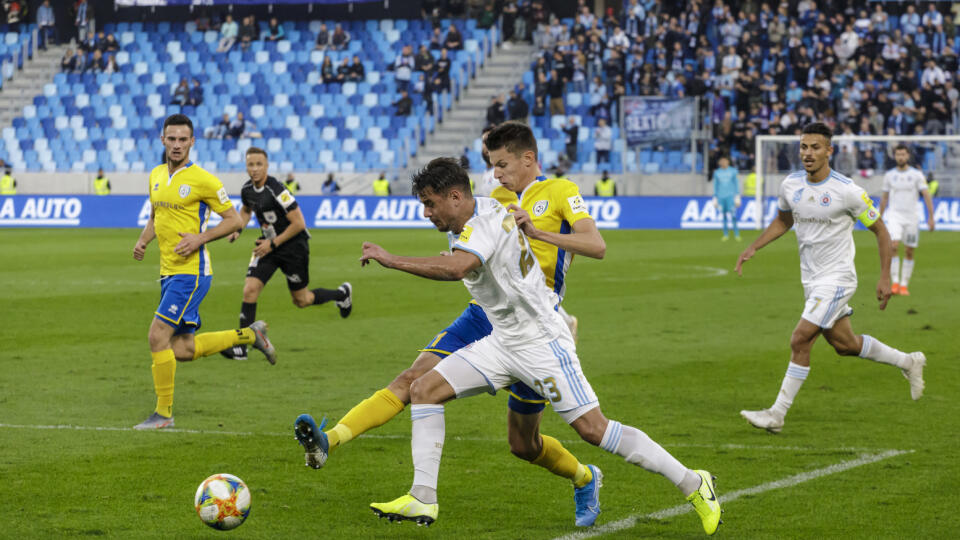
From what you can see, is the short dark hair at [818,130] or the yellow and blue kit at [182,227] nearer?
the short dark hair at [818,130]

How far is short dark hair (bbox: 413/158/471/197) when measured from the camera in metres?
5.46

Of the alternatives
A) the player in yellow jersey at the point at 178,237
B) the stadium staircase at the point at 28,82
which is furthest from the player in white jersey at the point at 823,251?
the stadium staircase at the point at 28,82

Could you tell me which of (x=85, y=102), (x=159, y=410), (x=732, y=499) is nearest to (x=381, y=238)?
(x=85, y=102)

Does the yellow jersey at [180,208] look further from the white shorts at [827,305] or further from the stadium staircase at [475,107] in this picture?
the stadium staircase at [475,107]

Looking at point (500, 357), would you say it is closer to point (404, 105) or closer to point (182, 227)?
point (182, 227)

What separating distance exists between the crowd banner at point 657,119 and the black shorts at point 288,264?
2304 cm

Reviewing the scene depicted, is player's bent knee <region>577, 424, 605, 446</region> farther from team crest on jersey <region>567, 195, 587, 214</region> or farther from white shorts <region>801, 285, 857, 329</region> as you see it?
white shorts <region>801, 285, 857, 329</region>

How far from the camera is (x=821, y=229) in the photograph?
351 inches

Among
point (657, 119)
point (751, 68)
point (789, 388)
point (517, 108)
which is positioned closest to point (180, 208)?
point (789, 388)

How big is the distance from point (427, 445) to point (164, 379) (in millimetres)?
3473

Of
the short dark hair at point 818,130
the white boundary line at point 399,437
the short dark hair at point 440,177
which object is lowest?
the white boundary line at point 399,437

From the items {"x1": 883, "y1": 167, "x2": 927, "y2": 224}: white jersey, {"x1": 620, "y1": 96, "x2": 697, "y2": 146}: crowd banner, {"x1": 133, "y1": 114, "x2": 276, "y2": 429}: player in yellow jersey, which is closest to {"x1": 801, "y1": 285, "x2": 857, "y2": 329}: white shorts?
{"x1": 133, "y1": 114, "x2": 276, "y2": 429}: player in yellow jersey

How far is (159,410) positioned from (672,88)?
30.0m

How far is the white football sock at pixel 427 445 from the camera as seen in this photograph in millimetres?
5668
